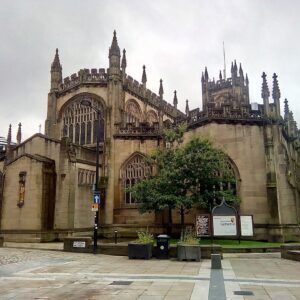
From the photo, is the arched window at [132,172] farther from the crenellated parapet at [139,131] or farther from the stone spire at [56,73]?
the stone spire at [56,73]

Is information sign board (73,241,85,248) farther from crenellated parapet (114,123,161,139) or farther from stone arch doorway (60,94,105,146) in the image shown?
stone arch doorway (60,94,105,146)

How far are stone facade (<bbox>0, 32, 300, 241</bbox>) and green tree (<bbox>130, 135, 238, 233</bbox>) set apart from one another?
268 centimetres

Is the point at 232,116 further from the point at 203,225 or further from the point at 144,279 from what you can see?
the point at 144,279

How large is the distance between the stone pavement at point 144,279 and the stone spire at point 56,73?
2523cm

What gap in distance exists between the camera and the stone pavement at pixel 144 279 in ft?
31.8

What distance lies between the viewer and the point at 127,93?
39.3 metres

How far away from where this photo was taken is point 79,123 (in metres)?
Result: 39.1

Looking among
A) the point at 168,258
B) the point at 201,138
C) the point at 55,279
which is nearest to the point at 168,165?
the point at 201,138

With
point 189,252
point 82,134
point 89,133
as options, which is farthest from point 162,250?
point 82,134

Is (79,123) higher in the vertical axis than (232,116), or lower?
higher

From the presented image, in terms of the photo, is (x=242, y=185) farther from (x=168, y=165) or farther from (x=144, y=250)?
(x=144, y=250)

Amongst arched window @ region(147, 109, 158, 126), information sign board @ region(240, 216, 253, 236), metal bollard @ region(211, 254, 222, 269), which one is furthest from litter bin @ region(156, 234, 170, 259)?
arched window @ region(147, 109, 158, 126)

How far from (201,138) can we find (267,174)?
5.21 m

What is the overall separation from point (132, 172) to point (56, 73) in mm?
15089
